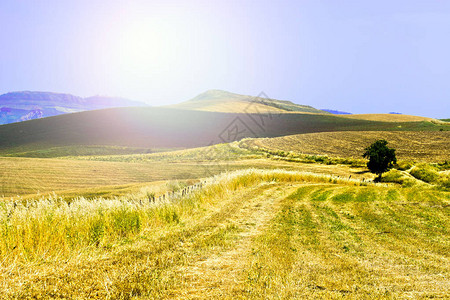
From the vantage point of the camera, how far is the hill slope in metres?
75.3

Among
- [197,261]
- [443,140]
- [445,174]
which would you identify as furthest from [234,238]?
[443,140]

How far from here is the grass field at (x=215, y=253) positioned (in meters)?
3.35

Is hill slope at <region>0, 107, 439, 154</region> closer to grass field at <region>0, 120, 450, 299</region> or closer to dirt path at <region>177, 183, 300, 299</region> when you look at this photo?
grass field at <region>0, 120, 450, 299</region>

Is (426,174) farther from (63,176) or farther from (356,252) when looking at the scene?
(63,176)

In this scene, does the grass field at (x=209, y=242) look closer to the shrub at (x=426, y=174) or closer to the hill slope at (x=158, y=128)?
the shrub at (x=426, y=174)

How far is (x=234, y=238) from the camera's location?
600cm

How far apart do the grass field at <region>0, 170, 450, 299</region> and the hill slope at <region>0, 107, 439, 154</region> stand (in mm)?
67019

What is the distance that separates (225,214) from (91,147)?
220 feet

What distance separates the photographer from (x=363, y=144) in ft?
168

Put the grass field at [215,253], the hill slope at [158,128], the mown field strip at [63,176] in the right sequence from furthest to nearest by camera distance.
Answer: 1. the hill slope at [158,128]
2. the mown field strip at [63,176]
3. the grass field at [215,253]

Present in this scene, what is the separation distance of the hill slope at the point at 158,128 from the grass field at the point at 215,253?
67019 mm

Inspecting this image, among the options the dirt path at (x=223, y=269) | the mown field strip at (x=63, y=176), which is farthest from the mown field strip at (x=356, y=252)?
the mown field strip at (x=63, y=176)

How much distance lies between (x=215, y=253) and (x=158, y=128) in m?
Result: 87.5

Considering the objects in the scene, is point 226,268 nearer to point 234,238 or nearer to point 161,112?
point 234,238
